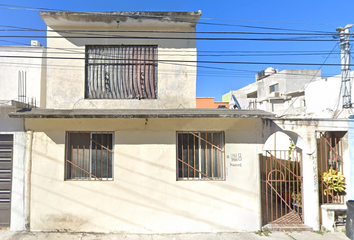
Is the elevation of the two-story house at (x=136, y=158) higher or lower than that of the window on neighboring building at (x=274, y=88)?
lower

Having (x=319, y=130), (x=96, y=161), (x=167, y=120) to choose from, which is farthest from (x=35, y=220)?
(x=319, y=130)

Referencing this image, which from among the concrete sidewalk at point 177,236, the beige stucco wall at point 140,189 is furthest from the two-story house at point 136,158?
the concrete sidewalk at point 177,236

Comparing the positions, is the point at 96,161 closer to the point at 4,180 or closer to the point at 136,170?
the point at 136,170

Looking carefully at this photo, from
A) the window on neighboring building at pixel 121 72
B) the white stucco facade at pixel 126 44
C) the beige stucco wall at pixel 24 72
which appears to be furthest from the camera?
the window on neighboring building at pixel 121 72

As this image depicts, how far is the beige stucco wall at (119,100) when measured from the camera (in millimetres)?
5855

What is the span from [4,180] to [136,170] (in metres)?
3.43

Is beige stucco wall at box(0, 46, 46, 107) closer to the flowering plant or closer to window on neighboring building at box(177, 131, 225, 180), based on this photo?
window on neighboring building at box(177, 131, 225, 180)

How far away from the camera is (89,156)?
18.2 ft

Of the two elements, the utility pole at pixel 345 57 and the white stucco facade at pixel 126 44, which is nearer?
the white stucco facade at pixel 126 44

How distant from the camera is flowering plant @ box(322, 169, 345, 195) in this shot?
558cm

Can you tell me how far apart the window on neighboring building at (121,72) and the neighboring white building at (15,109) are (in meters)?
1.33

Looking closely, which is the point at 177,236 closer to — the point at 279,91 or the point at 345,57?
the point at 345,57

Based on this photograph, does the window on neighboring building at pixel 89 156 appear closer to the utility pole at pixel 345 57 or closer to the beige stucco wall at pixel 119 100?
the beige stucco wall at pixel 119 100

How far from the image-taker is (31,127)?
17.8ft
